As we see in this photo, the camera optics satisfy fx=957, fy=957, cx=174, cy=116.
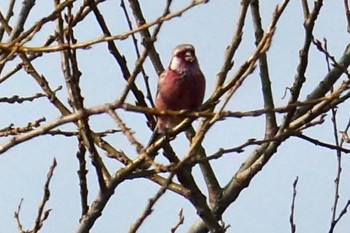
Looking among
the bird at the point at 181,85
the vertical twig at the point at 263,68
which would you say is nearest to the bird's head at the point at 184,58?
the bird at the point at 181,85

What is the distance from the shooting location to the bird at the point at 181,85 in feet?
17.3

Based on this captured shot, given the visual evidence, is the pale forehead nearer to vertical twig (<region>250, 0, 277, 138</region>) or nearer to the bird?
the bird

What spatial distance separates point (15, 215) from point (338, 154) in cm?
172

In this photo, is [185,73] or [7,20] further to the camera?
[185,73]

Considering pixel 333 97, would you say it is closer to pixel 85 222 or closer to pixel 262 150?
pixel 85 222

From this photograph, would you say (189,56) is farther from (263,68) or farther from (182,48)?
(263,68)

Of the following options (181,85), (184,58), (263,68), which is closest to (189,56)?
(184,58)

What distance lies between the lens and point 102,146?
4238mm

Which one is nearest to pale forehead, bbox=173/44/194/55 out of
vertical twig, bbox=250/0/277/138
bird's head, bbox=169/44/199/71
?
bird's head, bbox=169/44/199/71

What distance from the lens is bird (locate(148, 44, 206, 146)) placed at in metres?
5.26

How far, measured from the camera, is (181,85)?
5352 mm

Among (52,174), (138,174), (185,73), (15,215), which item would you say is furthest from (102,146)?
(185,73)

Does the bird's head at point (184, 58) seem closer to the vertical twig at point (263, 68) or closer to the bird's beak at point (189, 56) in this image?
the bird's beak at point (189, 56)

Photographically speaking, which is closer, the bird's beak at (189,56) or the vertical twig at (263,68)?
the vertical twig at (263,68)
